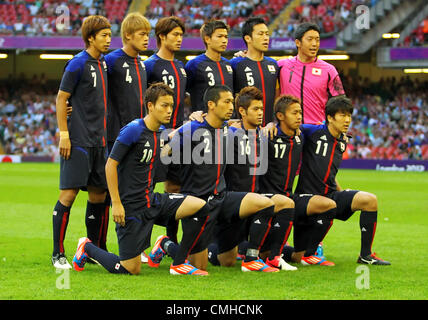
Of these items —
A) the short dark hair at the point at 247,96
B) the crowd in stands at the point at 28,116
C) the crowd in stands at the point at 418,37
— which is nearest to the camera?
the short dark hair at the point at 247,96

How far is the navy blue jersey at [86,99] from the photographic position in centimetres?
675

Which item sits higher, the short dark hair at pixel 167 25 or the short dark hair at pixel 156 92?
the short dark hair at pixel 167 25

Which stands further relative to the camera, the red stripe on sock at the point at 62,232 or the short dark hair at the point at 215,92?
the red stripe on sock at the point at 62,232

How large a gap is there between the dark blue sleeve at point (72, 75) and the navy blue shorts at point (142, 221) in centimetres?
129

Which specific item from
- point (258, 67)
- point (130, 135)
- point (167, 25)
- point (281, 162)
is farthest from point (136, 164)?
point (258, 67)

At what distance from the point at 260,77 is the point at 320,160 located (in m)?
1.06

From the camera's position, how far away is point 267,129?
695cm

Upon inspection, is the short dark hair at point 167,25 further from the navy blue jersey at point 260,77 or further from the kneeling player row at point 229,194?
the kneeling player row at point 229,194

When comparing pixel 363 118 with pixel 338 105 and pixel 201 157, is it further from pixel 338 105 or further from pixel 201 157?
pixel 201 157

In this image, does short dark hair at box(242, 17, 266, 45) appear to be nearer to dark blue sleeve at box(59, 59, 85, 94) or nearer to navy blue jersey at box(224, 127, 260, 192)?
navy blue jersey at box(224, 127, 260, 192)

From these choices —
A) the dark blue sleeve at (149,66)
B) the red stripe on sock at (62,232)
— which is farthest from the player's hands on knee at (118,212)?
the dark blue sleeve at (149,66)

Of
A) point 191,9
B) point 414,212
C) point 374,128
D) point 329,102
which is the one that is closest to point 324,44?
point 374,128

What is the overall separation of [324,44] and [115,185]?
2445 cm

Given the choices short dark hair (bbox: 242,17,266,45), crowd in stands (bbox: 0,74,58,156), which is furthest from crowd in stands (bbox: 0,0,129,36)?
short dark hair (bbox: 242,17,266,45)
